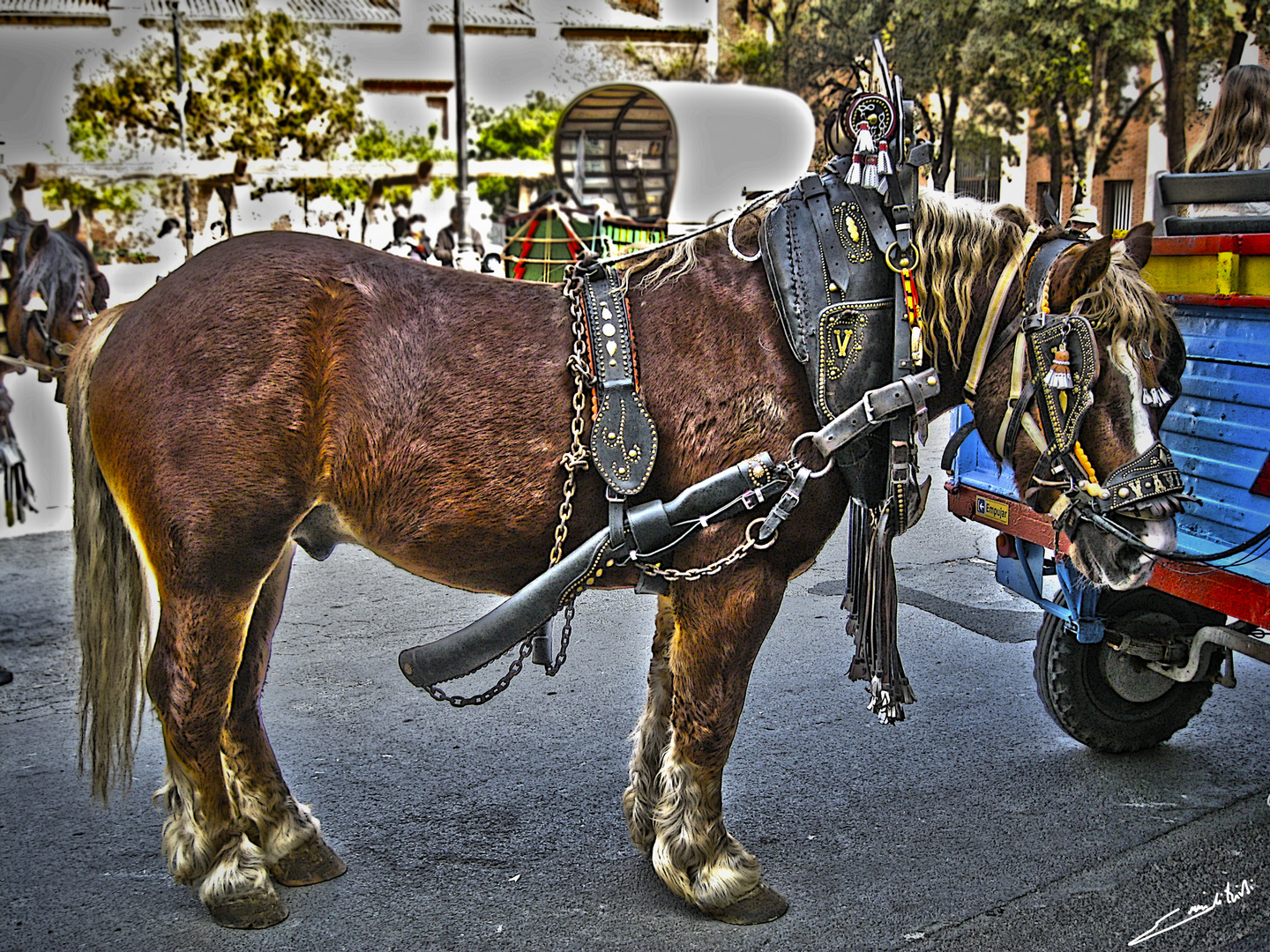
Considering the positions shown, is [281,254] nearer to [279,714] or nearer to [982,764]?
[279,714]

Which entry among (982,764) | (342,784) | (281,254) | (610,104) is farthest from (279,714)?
(610,104)

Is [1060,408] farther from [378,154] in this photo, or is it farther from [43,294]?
[378,154]

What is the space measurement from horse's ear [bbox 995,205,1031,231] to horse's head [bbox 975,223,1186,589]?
0.33 feet

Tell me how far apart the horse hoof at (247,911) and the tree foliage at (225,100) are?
26.6m

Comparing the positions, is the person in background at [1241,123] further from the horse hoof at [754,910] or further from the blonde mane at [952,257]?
the horse hoof at [754,910]

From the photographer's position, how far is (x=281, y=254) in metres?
2.89

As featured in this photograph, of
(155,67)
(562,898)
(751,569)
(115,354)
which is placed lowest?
(562,898)

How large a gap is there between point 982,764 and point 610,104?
1154 centimetres

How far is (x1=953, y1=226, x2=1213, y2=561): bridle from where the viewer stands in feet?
8.66

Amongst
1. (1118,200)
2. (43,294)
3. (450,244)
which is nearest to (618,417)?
(43,294)

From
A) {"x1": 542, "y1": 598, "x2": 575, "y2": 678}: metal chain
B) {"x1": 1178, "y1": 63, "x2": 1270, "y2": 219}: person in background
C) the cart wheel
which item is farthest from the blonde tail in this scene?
{"x1": 1178, "y1": 63, "x2": 1270, "y2": 219}: person in background

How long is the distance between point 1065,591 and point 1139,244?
125cm

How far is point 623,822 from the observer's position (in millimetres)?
3523
